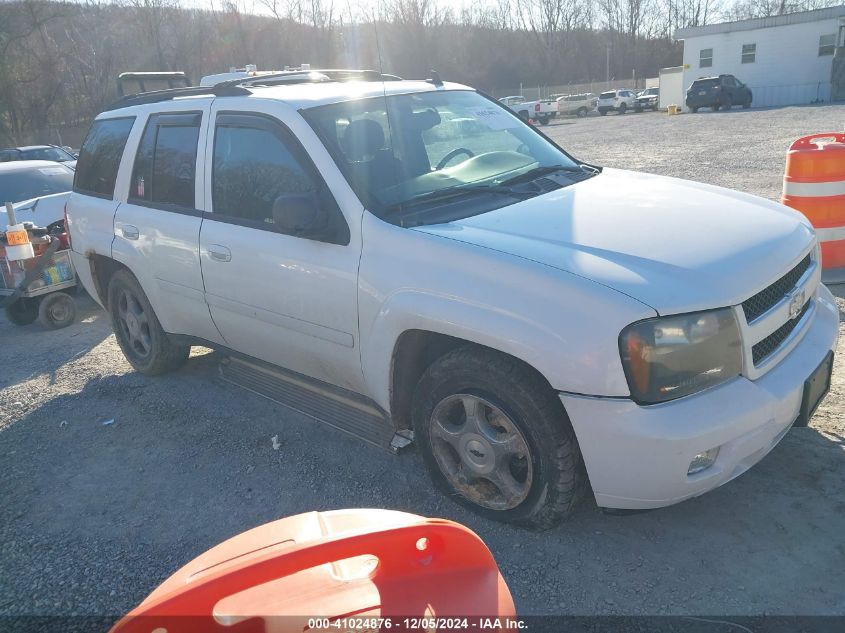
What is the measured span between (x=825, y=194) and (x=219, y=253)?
16.2 ft

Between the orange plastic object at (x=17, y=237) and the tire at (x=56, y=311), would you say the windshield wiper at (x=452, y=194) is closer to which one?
the orange plastic object at (x=17, y=237)

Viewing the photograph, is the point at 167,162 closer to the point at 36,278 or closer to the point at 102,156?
the point at 102,156

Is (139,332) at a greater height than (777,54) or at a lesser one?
lesser

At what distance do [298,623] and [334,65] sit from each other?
171 ft

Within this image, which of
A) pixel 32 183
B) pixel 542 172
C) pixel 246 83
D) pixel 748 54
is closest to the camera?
pixel 542 172

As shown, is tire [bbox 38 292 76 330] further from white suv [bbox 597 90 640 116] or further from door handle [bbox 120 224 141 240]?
white suv [bbox 597 90 640 116]

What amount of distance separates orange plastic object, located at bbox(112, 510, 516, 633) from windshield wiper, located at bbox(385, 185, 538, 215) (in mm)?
1968

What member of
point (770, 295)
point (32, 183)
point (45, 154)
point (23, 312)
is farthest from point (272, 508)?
point (45, 154)

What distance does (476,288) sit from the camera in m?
2.86

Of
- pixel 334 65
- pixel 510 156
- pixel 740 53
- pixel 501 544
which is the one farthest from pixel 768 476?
pixel 334 65

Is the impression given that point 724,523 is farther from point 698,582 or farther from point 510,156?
point 510,156

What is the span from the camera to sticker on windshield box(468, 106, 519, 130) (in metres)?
4.32

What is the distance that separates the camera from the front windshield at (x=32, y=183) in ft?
31.0

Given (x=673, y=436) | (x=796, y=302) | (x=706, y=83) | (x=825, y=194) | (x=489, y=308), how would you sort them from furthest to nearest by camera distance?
(x=706, y=83), (x=825, y=194), (x=796, y=302), (x=489, y=308), (x=673, y=436)
